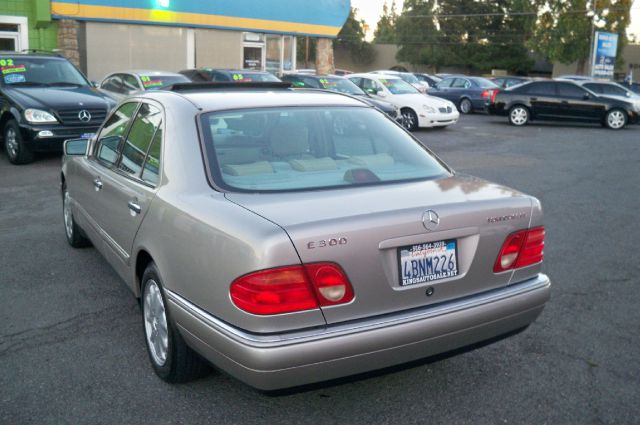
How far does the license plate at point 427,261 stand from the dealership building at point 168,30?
19755mm

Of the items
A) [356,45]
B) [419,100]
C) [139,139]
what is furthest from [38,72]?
[356,45]

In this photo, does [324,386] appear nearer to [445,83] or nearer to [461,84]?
[461,84]

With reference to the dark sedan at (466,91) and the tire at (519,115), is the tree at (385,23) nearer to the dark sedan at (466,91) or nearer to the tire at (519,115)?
the dark sedan at (466,91)

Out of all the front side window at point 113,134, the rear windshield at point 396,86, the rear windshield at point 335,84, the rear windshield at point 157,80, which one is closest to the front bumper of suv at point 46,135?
the rear windshield at point 157,80

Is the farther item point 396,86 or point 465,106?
point 465,106

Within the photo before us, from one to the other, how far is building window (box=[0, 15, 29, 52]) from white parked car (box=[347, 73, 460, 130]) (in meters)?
10.3

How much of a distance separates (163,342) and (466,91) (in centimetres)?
2299

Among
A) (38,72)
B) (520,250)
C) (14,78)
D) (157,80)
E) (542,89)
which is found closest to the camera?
(520,250)

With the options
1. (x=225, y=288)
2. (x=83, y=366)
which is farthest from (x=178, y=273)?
(x=83, y=366)

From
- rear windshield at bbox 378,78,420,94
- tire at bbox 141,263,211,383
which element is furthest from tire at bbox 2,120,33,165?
rear windshield at bbox 378,78,420,94

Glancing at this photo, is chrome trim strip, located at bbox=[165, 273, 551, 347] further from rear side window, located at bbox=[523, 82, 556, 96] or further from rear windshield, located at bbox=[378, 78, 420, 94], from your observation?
rear side window, located at bbox=[523, 82, 556, 96]

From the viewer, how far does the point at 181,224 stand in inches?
129

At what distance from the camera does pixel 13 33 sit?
19734 mm

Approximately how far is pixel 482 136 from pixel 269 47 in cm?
1242
